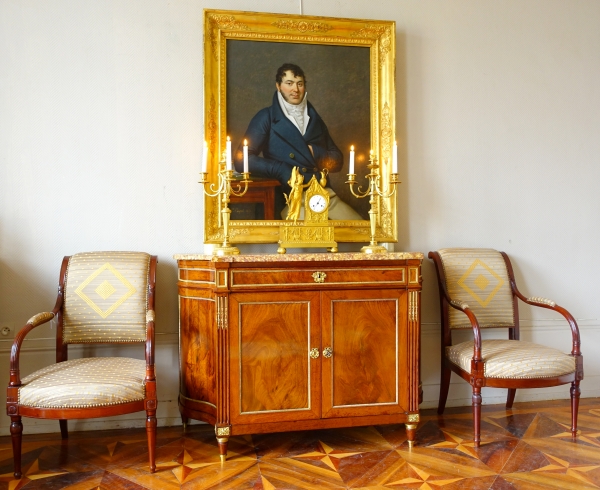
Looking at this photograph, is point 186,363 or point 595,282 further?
point 595,282

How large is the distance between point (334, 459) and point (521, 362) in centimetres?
106

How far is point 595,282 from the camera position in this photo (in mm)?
3602

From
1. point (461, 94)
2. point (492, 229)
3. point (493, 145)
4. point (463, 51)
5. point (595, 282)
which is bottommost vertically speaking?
point (595, 282)

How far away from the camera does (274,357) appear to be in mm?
2588

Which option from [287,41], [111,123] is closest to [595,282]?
[287,41]

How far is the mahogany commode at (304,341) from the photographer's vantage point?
254cm

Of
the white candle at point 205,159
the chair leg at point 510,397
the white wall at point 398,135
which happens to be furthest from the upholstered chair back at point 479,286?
the white candle at point 205,159

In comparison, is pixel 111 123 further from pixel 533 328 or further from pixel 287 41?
pixel 533 328

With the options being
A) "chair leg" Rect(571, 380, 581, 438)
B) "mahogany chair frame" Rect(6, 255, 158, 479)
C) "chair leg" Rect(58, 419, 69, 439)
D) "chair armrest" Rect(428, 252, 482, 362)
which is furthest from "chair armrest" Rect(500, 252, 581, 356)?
"chair leg" Rect(58, 419, 69, 439)

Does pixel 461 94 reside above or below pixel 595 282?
above

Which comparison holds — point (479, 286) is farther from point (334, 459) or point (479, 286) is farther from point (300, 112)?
point (300, 112)

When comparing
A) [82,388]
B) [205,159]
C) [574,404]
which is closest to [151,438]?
[82,388]

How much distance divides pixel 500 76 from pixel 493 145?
459 mm

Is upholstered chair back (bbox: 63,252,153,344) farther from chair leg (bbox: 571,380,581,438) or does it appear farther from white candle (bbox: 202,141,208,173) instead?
chair leg (bbox: 571,380,581,438)
